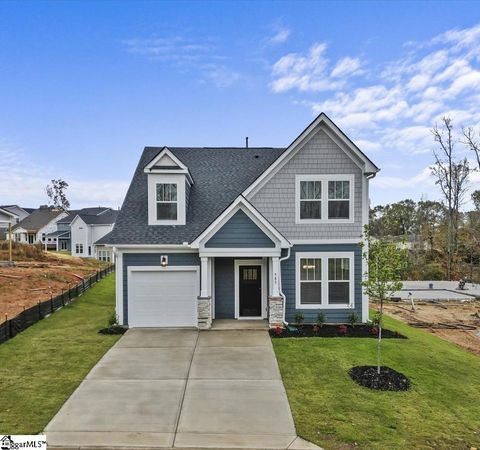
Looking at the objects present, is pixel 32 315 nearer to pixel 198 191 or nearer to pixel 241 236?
pixel 198 191

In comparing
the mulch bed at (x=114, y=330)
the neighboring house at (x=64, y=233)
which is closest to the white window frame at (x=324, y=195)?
the mulch bed at (x=114, y=330)

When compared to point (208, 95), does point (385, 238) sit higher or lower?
lower

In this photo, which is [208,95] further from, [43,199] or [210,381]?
[43,199]

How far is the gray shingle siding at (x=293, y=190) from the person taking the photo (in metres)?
13.0

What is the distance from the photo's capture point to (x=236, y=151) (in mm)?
16969

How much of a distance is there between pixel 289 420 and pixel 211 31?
18.8m

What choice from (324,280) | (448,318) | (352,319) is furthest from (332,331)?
(448,318)

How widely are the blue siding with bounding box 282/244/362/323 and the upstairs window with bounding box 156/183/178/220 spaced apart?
181 inches

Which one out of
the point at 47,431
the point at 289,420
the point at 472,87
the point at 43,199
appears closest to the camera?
the point at 47,431

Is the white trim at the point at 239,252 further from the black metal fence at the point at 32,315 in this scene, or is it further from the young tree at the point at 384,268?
the black metal fence at the point at 32,315

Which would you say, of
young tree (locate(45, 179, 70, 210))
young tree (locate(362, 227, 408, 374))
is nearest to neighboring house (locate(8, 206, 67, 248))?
young tree (locate(45, 179, 70, 210))

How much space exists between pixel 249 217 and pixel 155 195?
3.79 meters

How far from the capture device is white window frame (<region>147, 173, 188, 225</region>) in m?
13.4

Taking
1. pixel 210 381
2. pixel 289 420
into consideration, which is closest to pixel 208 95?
pixel 210 381
